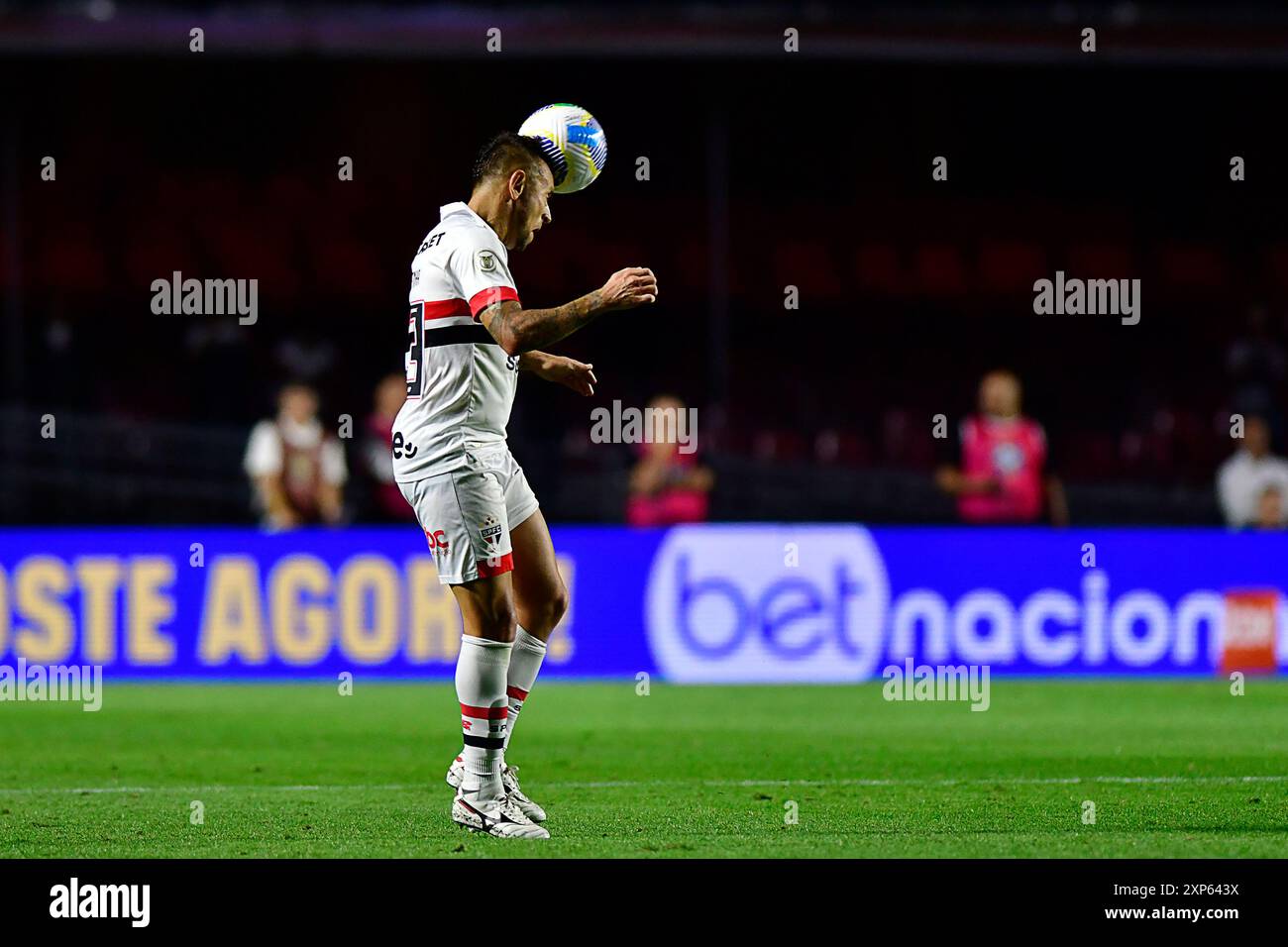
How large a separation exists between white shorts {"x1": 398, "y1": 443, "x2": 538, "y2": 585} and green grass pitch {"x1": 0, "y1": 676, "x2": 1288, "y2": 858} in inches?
35.1

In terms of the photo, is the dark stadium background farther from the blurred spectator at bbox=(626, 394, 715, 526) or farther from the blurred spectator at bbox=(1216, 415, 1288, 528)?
the blurred spectator at bbox=(1216, 415, 1288, 528)

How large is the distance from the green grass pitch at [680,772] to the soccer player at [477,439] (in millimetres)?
351

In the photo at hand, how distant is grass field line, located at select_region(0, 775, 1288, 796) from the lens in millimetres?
7949

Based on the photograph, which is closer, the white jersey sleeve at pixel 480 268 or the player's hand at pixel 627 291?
the player's hand at pixel 627 291

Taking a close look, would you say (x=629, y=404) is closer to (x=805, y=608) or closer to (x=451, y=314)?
(x=805, y=608)

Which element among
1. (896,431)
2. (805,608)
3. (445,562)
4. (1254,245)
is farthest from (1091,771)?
(1254,245)

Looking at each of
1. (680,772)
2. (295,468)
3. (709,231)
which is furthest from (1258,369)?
(680,772)

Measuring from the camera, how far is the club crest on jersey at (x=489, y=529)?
258 inches

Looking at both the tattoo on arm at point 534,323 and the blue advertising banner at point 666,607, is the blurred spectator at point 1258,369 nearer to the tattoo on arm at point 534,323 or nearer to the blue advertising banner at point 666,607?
the blue advertising banner at point 666,607

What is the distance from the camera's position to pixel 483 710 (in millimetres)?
6648

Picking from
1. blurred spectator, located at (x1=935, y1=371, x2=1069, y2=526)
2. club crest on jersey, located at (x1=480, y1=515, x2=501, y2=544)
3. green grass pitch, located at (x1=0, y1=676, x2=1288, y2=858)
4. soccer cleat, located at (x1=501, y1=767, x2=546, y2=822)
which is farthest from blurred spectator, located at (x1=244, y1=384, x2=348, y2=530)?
club crest on jersey, located at (x1=480, y1=515, x2=501, y2=544)

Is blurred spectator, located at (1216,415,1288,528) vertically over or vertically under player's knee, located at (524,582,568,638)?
over

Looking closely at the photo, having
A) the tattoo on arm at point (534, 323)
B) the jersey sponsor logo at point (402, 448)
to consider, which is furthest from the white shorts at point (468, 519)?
the tattoo on arm at point (534, 323)

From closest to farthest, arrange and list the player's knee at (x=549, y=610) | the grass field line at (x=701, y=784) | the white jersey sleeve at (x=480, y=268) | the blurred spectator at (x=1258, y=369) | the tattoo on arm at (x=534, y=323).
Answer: the tattoo on arm at (x=534, y=323), the white jersey sleeve at (x=480, y=268), the player's knee at (x=549, y=610), the grass field line at (x=701, y=784), the blurred spectator at (x=1258, y=369)
